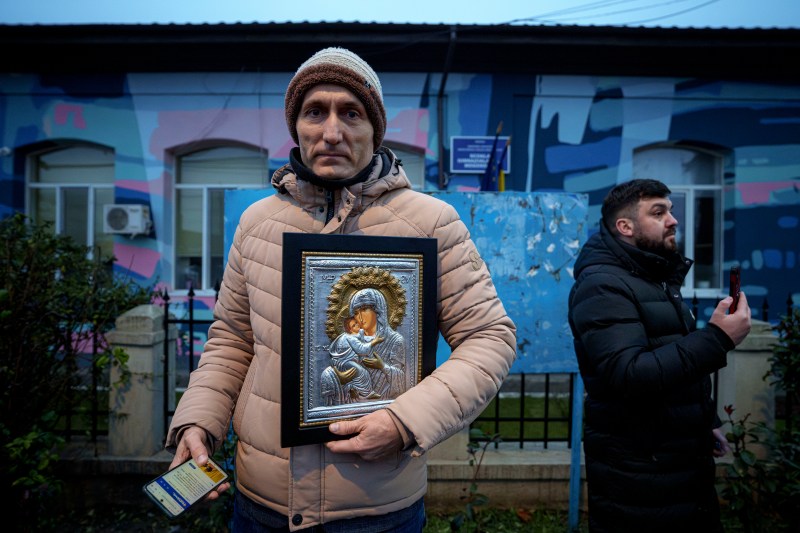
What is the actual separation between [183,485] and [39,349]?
223cm

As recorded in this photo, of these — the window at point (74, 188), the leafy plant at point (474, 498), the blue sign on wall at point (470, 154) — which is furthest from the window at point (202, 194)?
the leafy plant at point (474, 498)

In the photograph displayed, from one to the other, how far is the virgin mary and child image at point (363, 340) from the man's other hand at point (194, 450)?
39 centimetres

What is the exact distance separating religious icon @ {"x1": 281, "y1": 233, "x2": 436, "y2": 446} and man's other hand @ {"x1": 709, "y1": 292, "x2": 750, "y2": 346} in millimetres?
1326

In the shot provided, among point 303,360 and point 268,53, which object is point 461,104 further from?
point 303,360

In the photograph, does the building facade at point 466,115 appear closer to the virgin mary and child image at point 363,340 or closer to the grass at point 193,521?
the grass at point 193,521

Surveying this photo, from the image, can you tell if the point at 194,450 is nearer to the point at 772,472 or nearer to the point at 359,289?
the point at 359,289

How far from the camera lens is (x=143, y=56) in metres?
6.86

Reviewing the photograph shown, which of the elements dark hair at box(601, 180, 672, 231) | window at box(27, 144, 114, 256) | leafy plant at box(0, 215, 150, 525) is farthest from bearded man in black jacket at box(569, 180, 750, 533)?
window at box(27, 144, 114, 256)

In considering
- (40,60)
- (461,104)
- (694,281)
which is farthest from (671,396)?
(40,60)

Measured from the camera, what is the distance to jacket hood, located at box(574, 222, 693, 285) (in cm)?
202

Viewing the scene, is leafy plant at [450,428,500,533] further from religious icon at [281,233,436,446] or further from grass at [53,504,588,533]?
religious icon at [281,233,436,446]

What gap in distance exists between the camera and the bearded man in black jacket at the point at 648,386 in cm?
181

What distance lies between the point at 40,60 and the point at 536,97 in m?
7.51

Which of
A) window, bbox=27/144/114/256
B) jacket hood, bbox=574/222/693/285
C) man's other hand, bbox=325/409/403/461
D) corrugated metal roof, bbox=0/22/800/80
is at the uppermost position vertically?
corrugated metal roof, bbox=0/22/800/80
